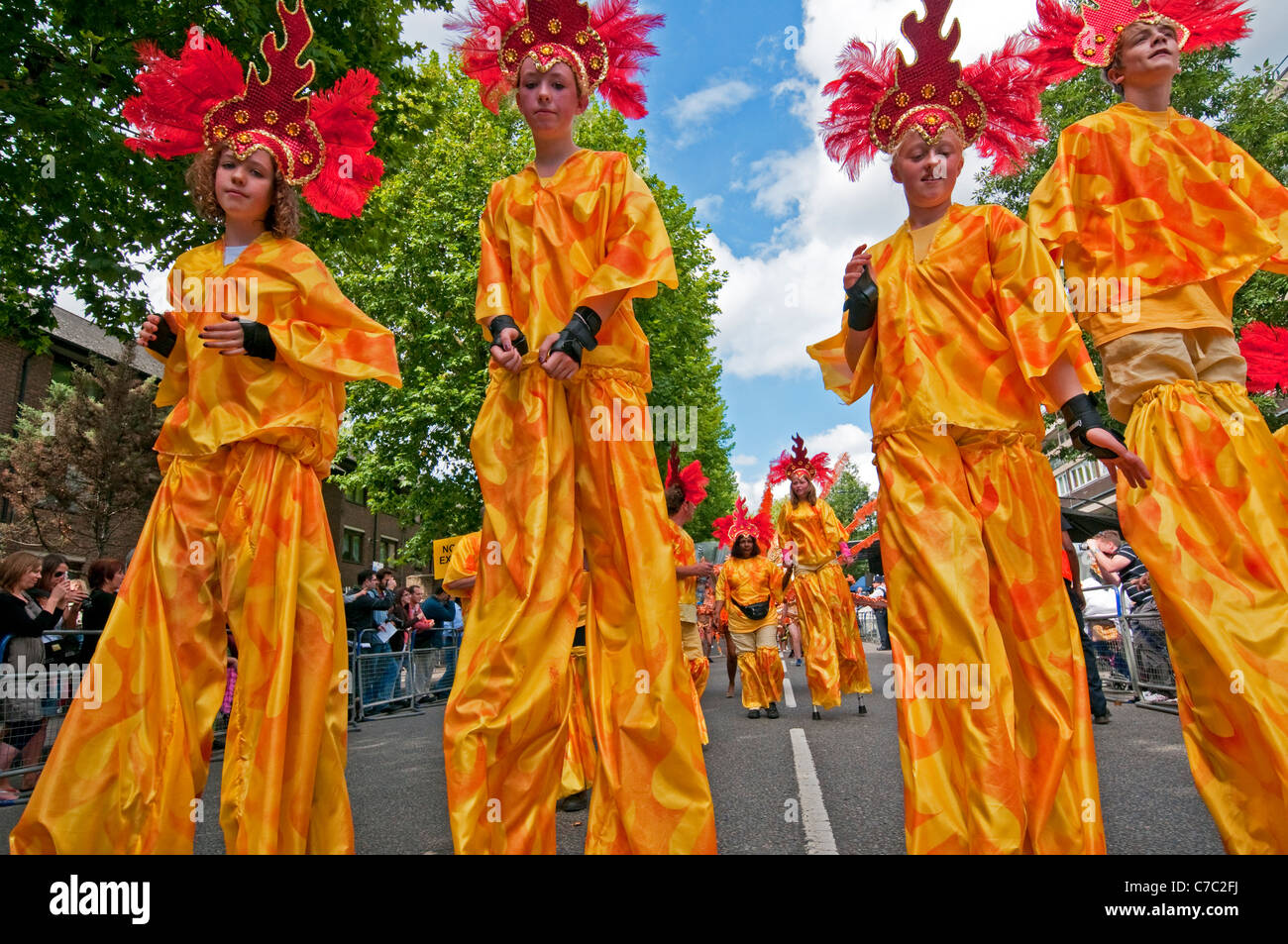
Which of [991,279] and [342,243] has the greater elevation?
[342,243]

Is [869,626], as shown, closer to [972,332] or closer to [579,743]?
[579,743]

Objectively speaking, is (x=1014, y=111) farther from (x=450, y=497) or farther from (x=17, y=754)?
(x=450, y=497)

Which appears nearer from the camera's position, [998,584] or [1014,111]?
[998,584]

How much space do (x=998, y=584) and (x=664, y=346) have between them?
17.7 meters

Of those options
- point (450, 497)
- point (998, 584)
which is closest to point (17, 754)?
point (998, 584)

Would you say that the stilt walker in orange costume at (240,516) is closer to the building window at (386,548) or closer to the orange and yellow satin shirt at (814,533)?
the orange and yellow satin shirt at (814,533)

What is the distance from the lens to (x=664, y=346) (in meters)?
20.1

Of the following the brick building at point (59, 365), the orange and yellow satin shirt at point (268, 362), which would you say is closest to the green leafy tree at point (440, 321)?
the brick building at point (59, 365)

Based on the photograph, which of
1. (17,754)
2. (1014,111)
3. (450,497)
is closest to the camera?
(1014,111)

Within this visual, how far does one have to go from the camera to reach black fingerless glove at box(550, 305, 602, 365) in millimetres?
2428

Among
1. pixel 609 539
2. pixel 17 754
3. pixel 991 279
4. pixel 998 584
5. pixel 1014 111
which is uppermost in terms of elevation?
pixel 1014 111

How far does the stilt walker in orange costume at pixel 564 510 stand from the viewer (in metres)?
2.34

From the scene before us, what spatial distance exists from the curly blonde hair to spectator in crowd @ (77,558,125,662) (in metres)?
5.05

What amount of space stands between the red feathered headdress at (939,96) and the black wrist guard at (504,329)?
160 cm
